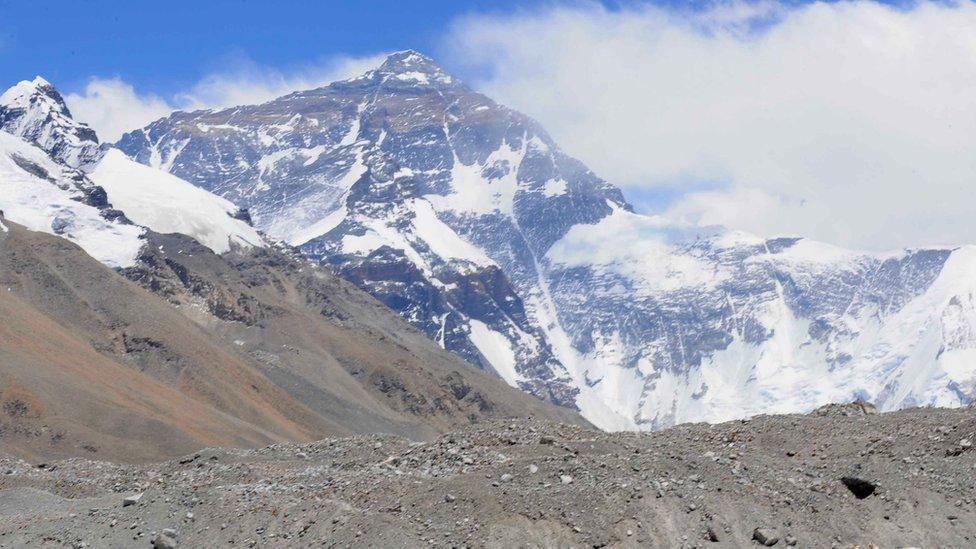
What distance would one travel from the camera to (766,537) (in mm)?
34250

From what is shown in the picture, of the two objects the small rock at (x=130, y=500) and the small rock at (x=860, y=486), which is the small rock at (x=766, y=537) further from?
the small rock at (x=130, y=500)

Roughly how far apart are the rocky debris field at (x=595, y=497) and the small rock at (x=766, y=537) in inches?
1.4

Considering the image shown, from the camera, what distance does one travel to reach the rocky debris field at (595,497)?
114ft

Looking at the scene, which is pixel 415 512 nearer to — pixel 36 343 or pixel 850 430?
pixel 850 430

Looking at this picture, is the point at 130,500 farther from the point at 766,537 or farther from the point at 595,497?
the point at 766,537

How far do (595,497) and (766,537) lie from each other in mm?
4136

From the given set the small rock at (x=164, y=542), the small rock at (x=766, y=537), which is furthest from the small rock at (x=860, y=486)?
the small rock at (x=164, y=542)

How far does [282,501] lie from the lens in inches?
1487

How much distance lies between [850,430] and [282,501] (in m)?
15.4

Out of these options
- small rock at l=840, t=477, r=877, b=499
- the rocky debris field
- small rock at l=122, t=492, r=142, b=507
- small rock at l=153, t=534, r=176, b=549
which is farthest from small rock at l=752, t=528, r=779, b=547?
small rock at l=122, t=492, r=142, b=507

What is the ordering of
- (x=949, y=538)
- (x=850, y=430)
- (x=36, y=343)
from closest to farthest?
(x=949, y=538) → (x=850, y=430) → (x=36, y=343)

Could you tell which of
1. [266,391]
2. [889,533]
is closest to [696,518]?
[889,533]

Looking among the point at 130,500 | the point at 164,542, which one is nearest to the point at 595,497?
the point at 164,542

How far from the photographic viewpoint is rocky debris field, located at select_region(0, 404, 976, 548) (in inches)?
1368
